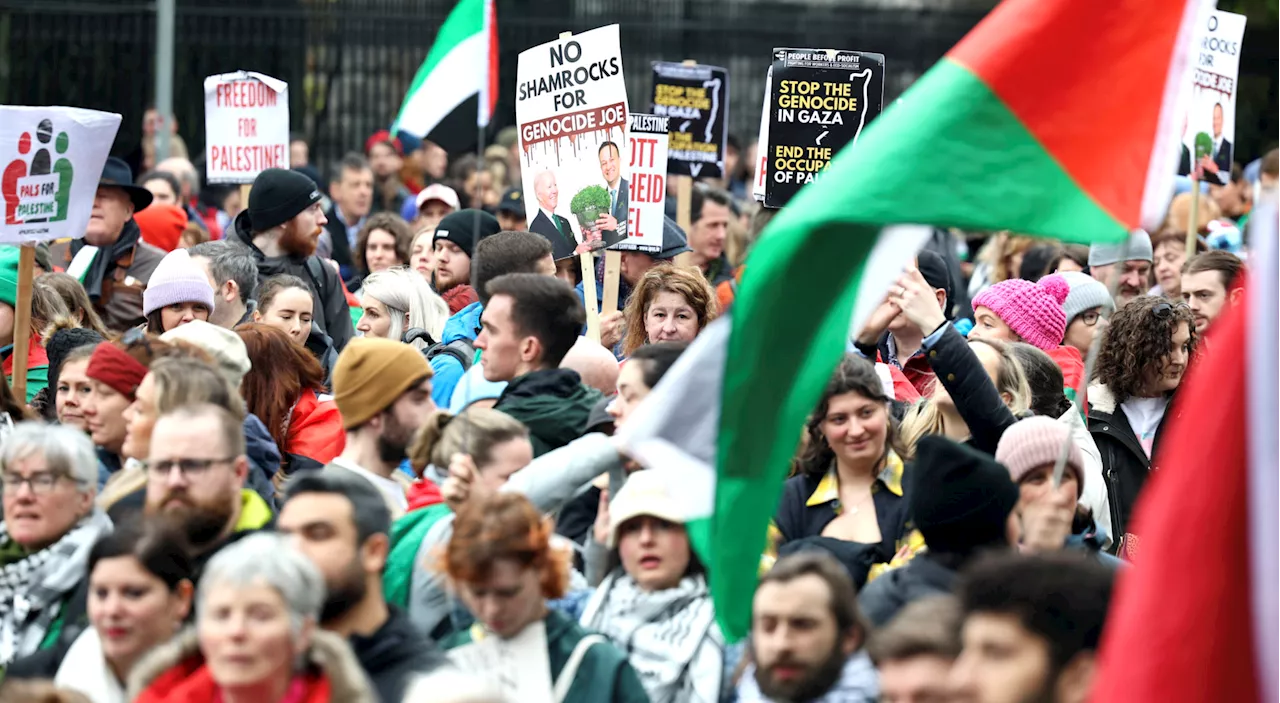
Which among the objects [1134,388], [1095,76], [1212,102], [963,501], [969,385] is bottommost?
[1134,388]

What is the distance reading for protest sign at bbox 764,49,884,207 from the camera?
9.13m

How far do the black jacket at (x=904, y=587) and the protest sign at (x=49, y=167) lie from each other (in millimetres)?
4332

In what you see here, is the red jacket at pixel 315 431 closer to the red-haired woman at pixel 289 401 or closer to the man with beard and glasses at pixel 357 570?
the red-haired woman at pixel 289 401

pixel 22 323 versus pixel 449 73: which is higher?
pixel 449 73

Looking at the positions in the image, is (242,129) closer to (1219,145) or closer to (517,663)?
(1219,145)

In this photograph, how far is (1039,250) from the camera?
1170cm

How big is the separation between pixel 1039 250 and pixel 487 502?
23.6 feet

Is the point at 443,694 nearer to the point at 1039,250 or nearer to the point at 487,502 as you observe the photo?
the point at 487,502

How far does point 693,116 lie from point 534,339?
4724mm

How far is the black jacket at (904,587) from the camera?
522 cm

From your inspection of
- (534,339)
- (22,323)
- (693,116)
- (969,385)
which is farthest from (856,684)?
(693,116)

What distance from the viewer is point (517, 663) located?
4.96m

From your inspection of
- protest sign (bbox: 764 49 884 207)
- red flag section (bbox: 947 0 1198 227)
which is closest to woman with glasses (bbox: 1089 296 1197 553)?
protest sign (bbox: 764 49 884 207)

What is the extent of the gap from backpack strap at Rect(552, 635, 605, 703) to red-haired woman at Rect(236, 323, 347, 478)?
8.16 ft
